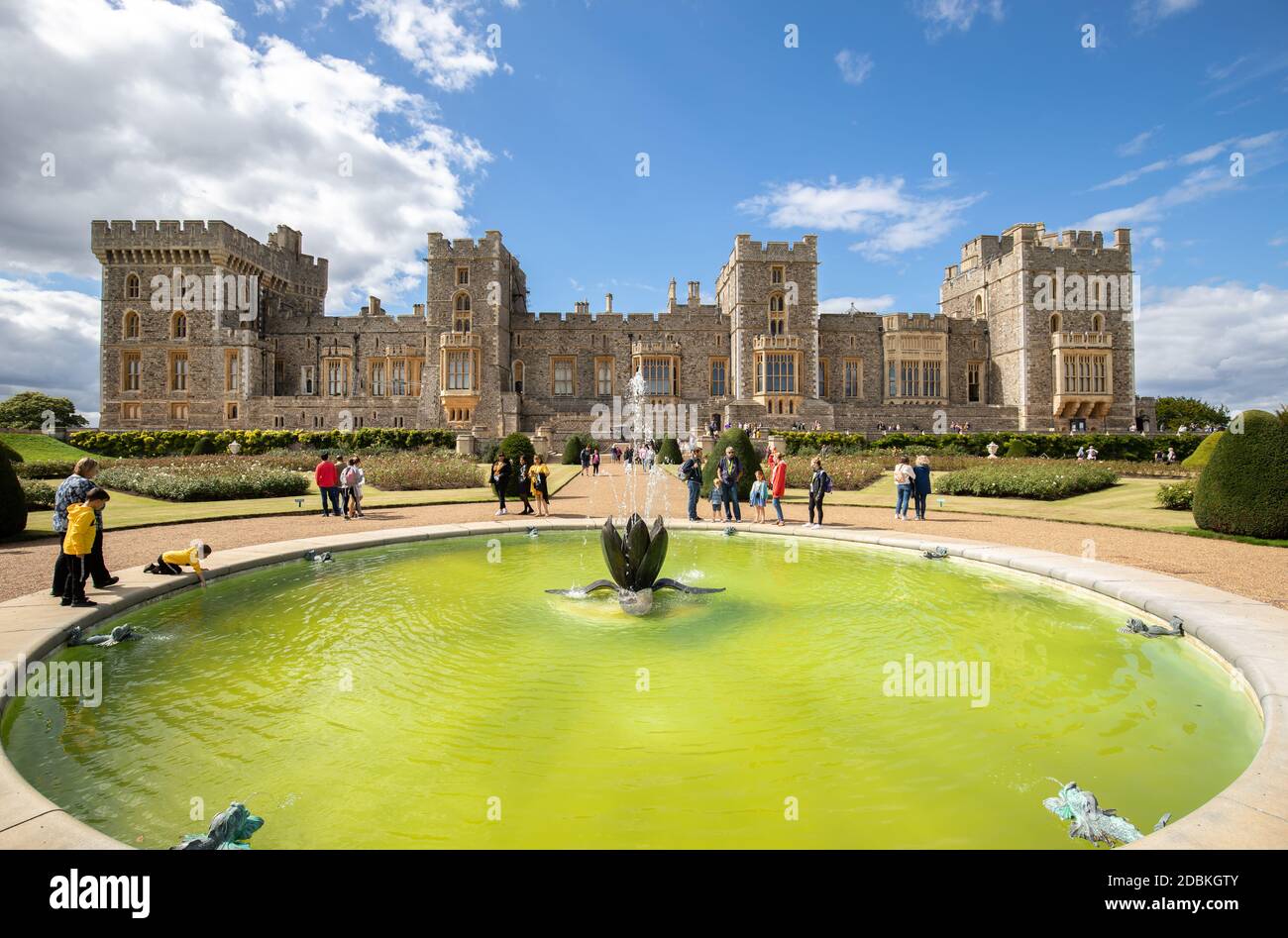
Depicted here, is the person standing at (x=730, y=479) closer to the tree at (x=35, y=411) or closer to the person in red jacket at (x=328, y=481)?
the person in red jacket at (x=328, y=481)

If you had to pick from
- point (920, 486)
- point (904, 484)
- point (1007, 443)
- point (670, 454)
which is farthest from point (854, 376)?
point (904, 484)

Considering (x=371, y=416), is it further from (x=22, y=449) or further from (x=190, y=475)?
(x=190, y=475)

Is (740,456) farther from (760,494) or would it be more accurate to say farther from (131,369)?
(131,369)

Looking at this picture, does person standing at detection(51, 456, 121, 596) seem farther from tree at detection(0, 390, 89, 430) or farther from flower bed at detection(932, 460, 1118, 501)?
tree at detection(0, 390, 89, 430)

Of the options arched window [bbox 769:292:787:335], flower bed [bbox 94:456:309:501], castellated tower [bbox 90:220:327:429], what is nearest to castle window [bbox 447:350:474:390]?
castellated tower [bbox 90:220:327:429]

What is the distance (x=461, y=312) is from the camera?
136 ft

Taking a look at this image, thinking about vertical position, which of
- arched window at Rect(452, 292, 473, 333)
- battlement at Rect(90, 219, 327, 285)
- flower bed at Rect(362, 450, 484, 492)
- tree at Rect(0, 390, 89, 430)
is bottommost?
flower bed at Rect(362, 450, 484, 492)

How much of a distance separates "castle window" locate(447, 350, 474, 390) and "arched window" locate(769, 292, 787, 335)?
1956 centimetres

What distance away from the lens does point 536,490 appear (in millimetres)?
14570

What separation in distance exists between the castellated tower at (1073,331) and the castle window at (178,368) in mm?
53482

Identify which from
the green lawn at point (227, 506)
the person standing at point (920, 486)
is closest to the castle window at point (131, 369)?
the green lawn at point (227, 506)

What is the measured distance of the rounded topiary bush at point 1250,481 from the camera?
35.5 feet

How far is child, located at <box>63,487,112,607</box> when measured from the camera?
636 centimetres
